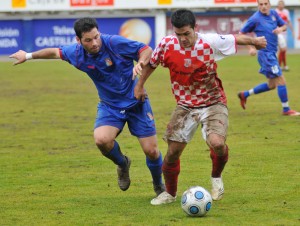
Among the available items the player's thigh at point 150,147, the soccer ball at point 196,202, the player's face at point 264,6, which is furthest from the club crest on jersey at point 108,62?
the player's face at point 264,6

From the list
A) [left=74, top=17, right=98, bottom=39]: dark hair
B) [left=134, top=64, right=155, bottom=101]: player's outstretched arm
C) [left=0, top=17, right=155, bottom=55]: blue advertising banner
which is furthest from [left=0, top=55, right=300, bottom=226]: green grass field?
[left=0, top=17, right=155, bottom=55]: blue advertising banner

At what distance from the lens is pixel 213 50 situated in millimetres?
8477

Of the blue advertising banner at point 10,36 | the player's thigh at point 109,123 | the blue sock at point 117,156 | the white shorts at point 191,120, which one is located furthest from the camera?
the blue advertising banner at point 10,36

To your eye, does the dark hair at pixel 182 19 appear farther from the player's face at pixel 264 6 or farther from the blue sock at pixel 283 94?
the blue sock at pixel 283 94

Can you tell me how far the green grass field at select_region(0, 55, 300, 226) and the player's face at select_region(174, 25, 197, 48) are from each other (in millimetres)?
1643

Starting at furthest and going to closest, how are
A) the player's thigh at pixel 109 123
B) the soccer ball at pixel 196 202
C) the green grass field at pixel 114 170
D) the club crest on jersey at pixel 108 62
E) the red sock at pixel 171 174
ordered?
the player's thigh at pixel 109 123, the club crest on jersey at pixel 108 62, the red sock at pixel 171 174, the green grass field at pixel 114 170, the soccer ball at pixel 196 202

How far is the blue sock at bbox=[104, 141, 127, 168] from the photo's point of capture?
9148 millimetres

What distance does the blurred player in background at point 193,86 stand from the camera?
8422 millimetres

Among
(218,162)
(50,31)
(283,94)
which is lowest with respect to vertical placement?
(50,31)

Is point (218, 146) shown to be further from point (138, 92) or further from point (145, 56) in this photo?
point (145, 56)

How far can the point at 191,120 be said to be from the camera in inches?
343

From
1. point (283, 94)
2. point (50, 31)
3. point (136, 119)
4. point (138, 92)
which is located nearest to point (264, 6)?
point (283, 94)

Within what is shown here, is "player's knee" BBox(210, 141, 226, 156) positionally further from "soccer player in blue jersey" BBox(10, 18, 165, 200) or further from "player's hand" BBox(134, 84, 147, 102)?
"player's hand" BBox(134, 84, 147, 102)

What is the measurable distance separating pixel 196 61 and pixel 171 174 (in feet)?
3.98
